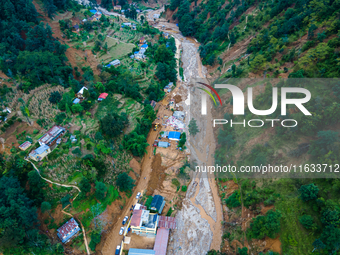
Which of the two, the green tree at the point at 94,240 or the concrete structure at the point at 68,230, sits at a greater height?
the concrete structure at the point at 68,230

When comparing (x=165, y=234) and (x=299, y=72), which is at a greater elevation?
(x=299, y=72)

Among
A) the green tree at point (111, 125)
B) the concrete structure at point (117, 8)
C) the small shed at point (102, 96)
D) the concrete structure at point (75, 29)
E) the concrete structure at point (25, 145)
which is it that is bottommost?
the green tree at point (111, 125)

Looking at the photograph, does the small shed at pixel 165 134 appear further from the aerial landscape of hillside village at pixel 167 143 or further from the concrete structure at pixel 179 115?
the concrete structure at pixel 179 115

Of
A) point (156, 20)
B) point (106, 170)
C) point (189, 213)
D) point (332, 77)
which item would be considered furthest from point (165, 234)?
point (156, 20)

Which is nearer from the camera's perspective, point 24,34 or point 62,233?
point 62,233

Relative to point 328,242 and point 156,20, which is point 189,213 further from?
point 156,20

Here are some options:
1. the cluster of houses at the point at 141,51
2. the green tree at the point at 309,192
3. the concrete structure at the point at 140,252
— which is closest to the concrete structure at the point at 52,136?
the concrete structure at the point at 140,252

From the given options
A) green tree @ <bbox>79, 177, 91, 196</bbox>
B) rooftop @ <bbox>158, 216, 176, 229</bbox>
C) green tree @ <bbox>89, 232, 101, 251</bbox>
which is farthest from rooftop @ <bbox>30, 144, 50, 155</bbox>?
rooftop @ <bbox>158, 216, 176, 229</bbox>
